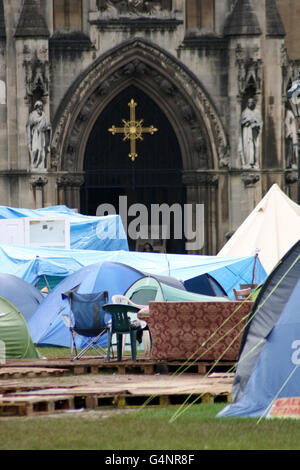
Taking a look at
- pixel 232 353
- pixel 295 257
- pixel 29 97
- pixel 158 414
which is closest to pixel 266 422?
pixel 158 414

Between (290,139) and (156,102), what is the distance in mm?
3758

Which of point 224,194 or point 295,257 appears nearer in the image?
point 295,257

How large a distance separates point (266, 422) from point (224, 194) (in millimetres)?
22829

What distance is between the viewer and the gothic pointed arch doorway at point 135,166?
36500mm

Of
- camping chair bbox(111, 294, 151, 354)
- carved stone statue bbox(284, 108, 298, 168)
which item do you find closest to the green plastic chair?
camping chair bbox(111, 294, 151, 354)

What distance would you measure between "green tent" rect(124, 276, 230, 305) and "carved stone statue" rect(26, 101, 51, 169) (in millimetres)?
12056

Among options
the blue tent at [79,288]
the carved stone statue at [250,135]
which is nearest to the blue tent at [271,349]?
the blue tent at [79,288]

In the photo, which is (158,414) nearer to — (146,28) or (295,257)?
(295,257)

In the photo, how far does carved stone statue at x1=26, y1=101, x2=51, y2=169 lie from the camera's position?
34.5m

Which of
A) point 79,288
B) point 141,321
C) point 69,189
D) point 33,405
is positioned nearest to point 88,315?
point 141,321

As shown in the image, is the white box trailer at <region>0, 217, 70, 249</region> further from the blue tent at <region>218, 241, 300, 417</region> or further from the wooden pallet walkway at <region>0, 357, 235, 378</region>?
the blue tent at <region>218, 241, 300, 417</region>

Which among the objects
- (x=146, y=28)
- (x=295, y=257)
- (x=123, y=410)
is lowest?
(x=123, y=410)

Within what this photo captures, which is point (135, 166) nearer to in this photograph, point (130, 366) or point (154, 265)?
point (154, 265)

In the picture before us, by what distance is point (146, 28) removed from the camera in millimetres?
35750
